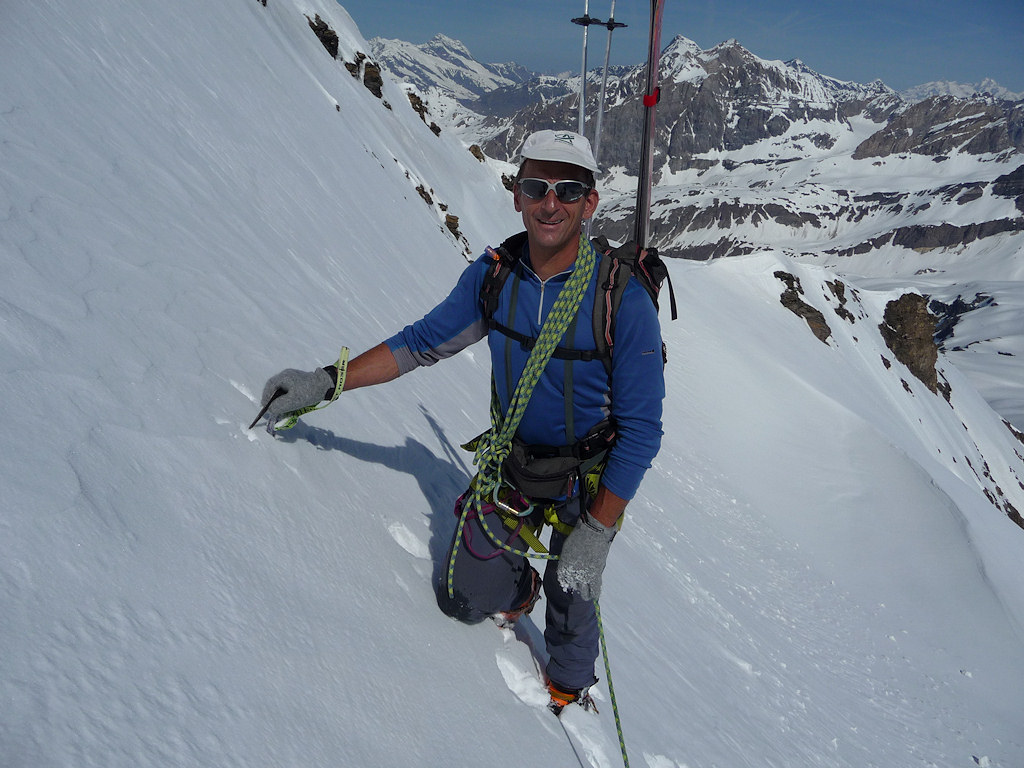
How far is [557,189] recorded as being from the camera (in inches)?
116

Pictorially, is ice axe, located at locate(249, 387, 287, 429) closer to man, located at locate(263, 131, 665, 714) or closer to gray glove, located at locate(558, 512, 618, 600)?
man, located at locate(263, 131, 665, 714)

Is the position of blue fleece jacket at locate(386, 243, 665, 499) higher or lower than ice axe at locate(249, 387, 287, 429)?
higher

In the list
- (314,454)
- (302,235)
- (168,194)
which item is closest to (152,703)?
(314,454)

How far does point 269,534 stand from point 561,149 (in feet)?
7.14

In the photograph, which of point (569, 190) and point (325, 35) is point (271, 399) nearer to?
point (569, 190)

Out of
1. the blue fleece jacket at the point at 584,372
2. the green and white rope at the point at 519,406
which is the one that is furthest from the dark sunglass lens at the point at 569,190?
the blue fleece jacket at the point at 584,372

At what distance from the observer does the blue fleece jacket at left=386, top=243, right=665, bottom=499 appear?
3014 millimetres

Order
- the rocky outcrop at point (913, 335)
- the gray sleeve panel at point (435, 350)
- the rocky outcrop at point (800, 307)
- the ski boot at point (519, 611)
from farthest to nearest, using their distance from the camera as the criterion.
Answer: the rocky outcrop at point (913, 335)
the rocky outcrop at point (800, 307)
the ski boot at point (519, 611)
the gray sleeve panel at point (435, 350)

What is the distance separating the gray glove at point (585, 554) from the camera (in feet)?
10.5

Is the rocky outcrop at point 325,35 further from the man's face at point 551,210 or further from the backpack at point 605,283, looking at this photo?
the man's face at point 551,210

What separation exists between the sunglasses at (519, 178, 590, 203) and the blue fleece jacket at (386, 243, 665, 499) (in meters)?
0.36

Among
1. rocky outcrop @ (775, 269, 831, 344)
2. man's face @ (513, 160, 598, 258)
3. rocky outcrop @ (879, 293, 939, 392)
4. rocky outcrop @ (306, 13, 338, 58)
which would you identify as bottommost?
man's face @ (513, 160, 598, 258)

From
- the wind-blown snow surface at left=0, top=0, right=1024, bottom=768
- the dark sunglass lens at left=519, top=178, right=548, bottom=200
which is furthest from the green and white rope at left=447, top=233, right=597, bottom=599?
the wind-blown snow surface at left=0, top=0, right=1024, bottom=768

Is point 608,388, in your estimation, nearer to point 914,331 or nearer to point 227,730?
point 227,730
